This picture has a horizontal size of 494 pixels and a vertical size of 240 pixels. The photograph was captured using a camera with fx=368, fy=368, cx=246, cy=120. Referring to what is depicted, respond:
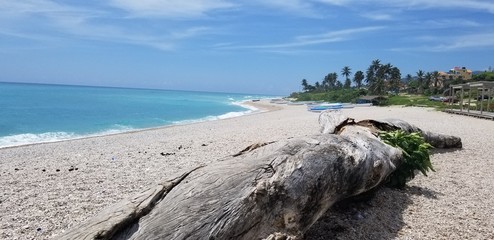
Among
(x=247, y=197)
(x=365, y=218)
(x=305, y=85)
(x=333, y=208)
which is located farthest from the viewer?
(x=305, y=85)

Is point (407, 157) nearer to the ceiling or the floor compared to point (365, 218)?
nearer to the ceiling

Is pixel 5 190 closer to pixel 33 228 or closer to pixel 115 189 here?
pixel 115 189

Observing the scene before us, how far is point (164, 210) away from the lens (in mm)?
3322

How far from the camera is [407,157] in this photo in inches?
279

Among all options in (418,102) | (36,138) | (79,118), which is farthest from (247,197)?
(418,102)

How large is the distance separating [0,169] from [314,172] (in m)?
9.80

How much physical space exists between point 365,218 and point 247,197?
7.68 ft

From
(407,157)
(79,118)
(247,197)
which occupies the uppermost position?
(247,197)

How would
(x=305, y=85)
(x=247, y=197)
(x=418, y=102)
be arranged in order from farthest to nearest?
(x=305, y=85) → (x=418, y=102) → (x=247, y=197)

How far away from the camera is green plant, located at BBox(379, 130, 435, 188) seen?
22.3ft

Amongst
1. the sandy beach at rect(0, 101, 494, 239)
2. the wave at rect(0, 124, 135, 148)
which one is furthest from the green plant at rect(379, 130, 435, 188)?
the wave at rect(0, 124, 135, 148)

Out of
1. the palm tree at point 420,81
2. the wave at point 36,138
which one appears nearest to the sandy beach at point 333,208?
the wave at point 36,138

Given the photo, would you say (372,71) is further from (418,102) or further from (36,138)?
(36,138)

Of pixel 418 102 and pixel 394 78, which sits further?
pixel 394 78
